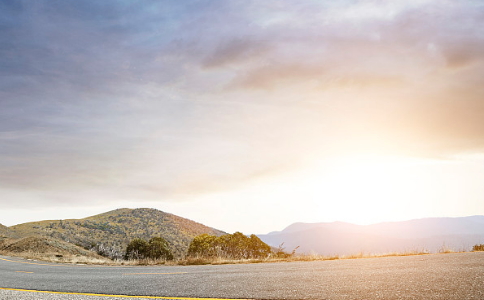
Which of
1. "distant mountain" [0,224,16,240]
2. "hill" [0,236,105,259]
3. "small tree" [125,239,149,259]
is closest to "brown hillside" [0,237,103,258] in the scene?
"hill" [0,236,105,259]

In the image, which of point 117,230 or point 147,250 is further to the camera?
point 117,230

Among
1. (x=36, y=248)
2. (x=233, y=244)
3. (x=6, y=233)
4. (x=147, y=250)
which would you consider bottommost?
(x=147, y=250)

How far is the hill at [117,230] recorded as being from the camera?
193ft

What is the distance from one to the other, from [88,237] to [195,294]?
63.1 meters

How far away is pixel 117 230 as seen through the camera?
7531 centimetres

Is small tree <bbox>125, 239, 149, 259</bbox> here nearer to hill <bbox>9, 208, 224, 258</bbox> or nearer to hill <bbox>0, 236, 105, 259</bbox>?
hill <bbox>0, 236, 105, 259</bbox>

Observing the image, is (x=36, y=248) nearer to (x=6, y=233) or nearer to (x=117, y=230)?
(x=6, y=233)

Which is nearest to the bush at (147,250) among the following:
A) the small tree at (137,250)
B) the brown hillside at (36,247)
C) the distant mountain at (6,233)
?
the small tree at (137,250)

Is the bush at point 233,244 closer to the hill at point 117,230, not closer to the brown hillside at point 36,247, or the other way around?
the brown hillside at point 36,247

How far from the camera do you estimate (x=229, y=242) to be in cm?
4112

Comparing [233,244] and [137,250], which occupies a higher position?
[233,244]

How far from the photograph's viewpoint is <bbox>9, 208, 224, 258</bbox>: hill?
5888 centimetres

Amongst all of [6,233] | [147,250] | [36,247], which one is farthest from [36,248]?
[6,233]

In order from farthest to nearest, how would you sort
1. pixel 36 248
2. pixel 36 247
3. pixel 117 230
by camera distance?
pixel 117 230 → pixel 36 247 → pixel 36 248
